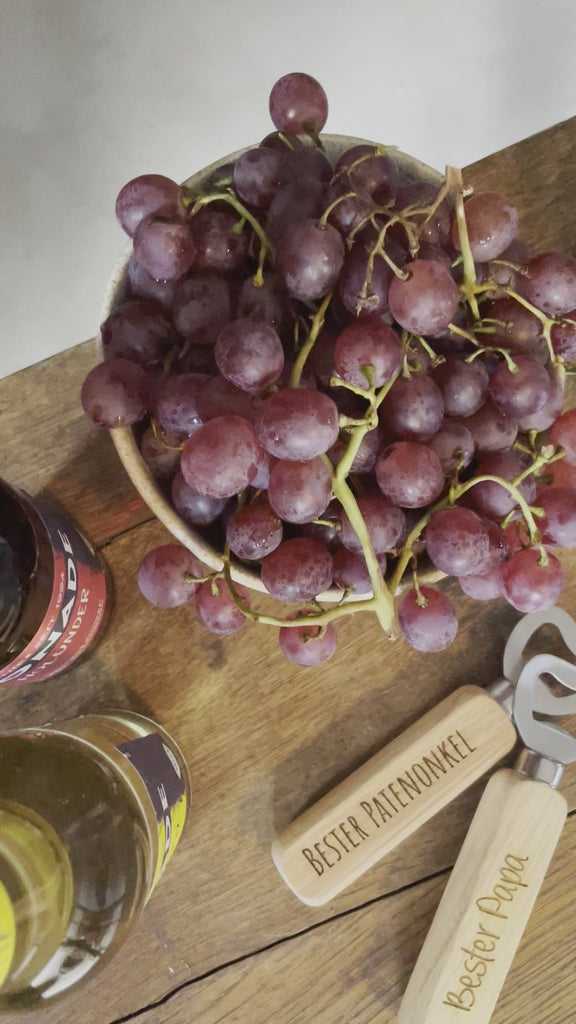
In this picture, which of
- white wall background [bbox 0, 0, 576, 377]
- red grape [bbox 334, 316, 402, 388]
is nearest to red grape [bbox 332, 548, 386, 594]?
red grape [bbox 334, 316, 402, 388]

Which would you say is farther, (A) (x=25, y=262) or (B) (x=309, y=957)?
(A) (x=25, y=262)

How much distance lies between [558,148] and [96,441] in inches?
17.5

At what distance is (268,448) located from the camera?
391mm

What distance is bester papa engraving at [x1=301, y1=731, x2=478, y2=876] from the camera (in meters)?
0.61

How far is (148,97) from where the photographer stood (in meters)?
0.85

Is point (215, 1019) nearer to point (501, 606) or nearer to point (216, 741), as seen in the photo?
point (216, 741)

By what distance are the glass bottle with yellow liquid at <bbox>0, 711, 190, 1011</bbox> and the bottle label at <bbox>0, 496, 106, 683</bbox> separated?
50 millimetres

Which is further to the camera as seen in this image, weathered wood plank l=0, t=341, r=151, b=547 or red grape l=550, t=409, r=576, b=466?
weathered wood plank l=0, t=341, r=151, b=547

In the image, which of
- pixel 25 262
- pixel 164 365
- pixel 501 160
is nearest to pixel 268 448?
pixel 164 365

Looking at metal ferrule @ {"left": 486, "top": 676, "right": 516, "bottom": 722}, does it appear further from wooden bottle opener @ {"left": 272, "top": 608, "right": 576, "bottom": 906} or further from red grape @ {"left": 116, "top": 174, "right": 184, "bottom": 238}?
red grape @ {"left": 116, "top": 174, "right": 184, "bottom": 238}

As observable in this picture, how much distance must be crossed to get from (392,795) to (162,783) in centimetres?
18

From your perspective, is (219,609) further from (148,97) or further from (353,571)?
(148,97)

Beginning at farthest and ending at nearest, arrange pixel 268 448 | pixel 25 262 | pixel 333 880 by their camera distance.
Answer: pixel 25 262
pixel 333 880
pixel 268 448

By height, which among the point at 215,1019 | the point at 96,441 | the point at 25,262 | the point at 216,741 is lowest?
the point at 215,1019
